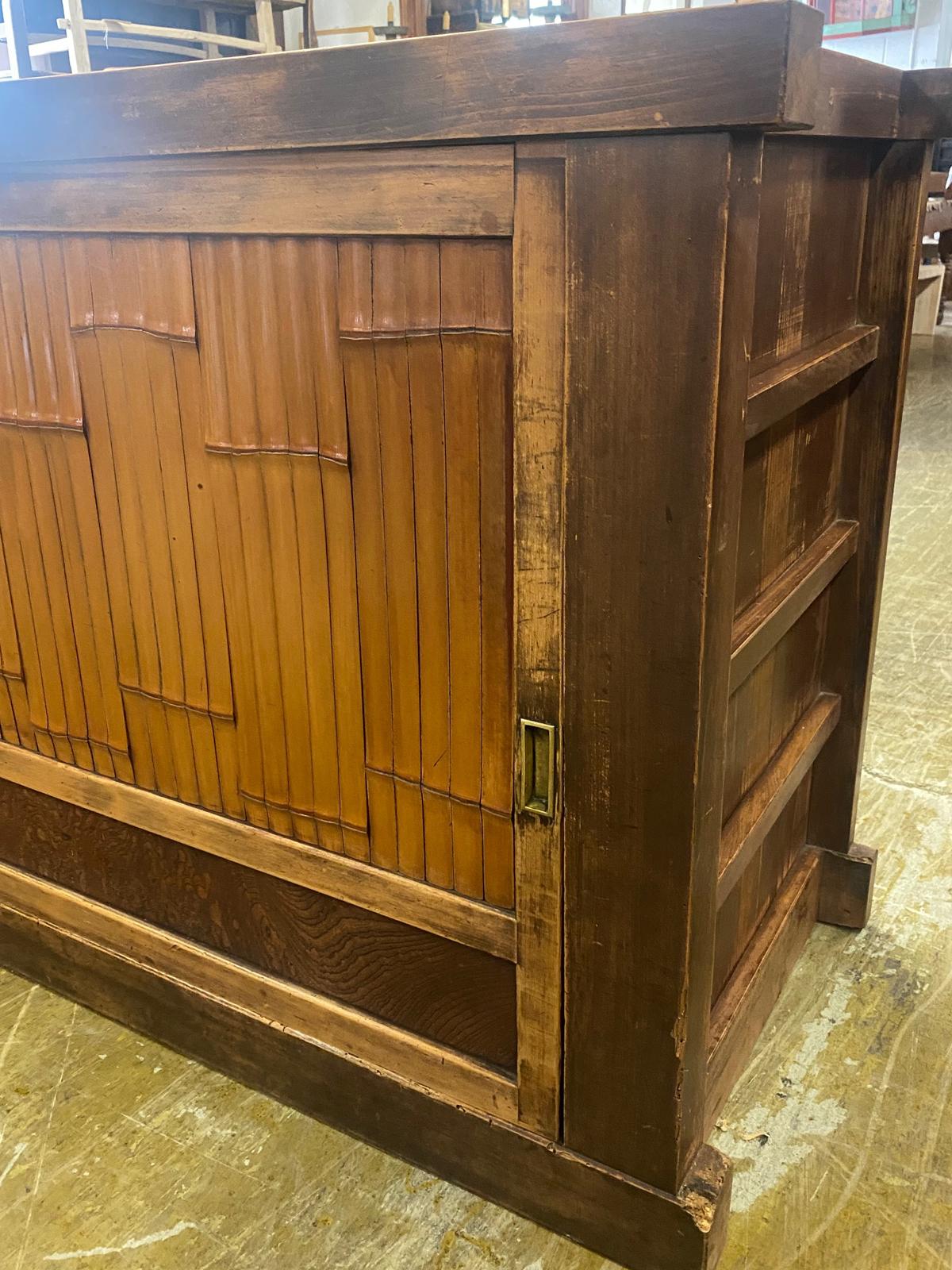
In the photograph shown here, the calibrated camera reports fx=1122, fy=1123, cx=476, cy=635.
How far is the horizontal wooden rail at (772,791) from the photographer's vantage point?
127 cm

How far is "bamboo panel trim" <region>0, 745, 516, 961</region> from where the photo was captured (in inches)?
48.6

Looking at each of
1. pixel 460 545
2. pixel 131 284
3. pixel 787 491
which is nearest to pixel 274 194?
pixel 131 284

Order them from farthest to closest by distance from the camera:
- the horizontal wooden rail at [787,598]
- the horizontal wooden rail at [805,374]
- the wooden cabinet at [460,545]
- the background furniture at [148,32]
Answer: the background furniture at [148,32]
the horizontal wooden rail at [787,598]
the horizontal wooden rail at [805,374]
the wooden cabinet at [460,545]

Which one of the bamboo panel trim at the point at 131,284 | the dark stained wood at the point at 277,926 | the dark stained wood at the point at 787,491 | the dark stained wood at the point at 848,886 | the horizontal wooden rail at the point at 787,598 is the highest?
the bamboo panel trim at the point at 131,284

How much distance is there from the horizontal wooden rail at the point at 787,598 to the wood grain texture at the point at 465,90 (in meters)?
0.51

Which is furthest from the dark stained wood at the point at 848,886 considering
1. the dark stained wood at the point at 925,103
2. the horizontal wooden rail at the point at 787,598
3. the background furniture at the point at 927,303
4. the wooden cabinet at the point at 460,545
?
the background furniture at the point at 927,303

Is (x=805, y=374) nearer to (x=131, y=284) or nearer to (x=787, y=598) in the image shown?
(x=787, y=598)

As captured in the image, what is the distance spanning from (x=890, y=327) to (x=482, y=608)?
2.59 ft

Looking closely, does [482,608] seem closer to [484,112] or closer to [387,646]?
[387,646]

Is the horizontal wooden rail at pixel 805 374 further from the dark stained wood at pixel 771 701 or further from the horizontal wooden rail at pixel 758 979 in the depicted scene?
the horizontal wooden rail at pixel 758 979

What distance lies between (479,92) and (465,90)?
0.6 inches

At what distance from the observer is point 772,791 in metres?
1.42

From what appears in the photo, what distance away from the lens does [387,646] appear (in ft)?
3.90

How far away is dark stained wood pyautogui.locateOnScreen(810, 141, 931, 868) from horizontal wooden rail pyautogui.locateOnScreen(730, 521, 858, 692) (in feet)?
0.15
